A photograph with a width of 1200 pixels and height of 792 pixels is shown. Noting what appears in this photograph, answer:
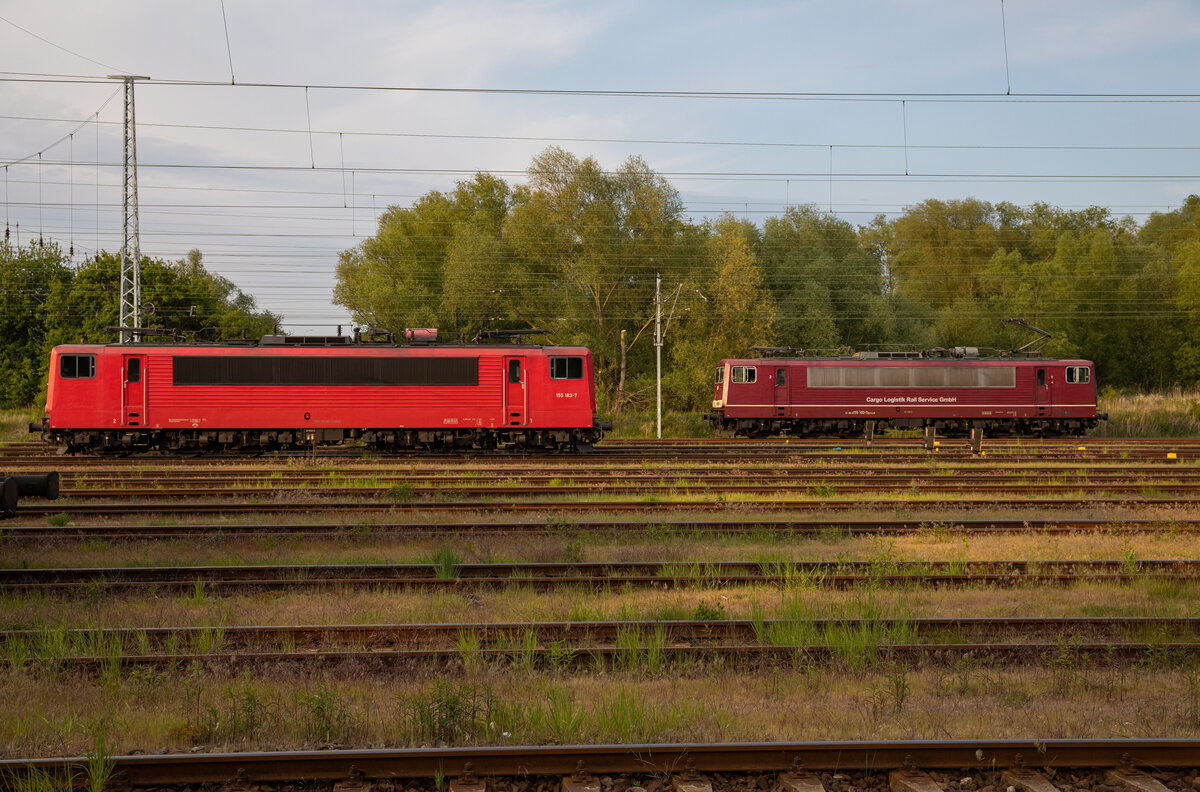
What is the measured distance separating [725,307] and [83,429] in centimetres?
3092

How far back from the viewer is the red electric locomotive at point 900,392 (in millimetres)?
35250

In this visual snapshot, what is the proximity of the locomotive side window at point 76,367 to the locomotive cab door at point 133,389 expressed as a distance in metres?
0.91

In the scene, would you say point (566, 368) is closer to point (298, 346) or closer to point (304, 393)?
point (304, 393)

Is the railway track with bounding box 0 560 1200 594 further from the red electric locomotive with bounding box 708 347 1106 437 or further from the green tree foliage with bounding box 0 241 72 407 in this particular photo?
the green tree foliage with bounding box 0 241 72 407

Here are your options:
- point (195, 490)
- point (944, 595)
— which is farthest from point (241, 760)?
point (195, 490)

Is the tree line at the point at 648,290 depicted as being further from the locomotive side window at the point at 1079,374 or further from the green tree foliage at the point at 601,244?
the locomotive side window at the point at 1079,374

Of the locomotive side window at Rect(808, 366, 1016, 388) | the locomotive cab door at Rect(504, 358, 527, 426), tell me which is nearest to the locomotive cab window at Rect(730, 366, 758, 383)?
the locomotive side window at Rect(808, 366, 1016, 388)

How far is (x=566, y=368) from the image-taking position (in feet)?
86.7

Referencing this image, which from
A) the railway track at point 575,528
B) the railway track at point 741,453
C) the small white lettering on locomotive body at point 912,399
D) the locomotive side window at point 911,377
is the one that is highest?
the locomotive side window at point 911,377

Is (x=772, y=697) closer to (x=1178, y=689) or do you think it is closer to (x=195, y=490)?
(x=1178, y=689)

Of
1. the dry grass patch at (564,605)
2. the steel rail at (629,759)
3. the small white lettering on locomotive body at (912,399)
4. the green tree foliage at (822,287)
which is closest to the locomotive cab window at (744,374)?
the small white lettering on locomotive body at (912,399)

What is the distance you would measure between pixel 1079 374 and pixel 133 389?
117 feet

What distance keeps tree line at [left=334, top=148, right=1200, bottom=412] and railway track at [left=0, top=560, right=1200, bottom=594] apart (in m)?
25.9

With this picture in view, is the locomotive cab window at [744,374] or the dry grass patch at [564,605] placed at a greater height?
the locomotive cab window at [744,374]
